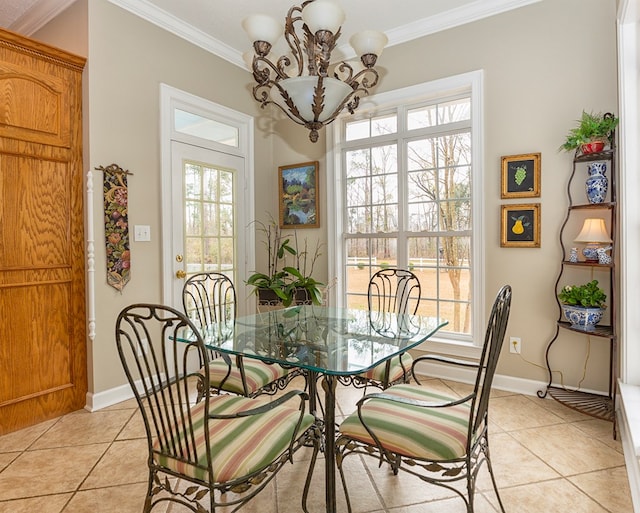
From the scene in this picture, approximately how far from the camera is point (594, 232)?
253 centimetres

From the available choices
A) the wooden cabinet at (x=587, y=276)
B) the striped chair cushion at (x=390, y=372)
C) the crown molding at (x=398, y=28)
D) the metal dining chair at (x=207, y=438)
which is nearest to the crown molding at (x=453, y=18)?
the crown molding at (x=398, y=28)

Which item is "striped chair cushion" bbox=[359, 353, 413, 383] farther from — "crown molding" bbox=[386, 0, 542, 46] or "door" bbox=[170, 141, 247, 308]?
"crown molding" bbox=[386, 0, 542, 46]

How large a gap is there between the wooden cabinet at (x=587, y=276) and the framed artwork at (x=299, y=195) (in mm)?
2153

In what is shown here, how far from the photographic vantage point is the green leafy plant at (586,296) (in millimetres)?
2543

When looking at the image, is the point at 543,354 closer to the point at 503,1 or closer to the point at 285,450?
the point at 285,450

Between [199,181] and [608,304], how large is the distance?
3.29 metres

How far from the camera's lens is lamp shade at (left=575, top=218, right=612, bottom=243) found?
2.51 meters

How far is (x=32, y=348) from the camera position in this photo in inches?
103

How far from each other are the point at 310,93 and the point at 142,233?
1803 mm

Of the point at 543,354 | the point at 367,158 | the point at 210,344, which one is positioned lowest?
the point at 543,354

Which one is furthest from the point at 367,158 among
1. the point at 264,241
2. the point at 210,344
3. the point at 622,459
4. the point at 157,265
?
the point at 622,459

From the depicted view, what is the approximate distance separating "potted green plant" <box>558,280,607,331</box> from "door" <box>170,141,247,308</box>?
2811mm

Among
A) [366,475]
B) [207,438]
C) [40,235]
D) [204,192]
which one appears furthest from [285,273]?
[207,438]

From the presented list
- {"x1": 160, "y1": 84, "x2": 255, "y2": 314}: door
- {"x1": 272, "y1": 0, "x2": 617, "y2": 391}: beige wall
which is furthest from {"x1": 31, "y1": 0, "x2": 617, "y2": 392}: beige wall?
{"x1": 160, "y1": 84, "x2": 255, "y2": 314}: door
